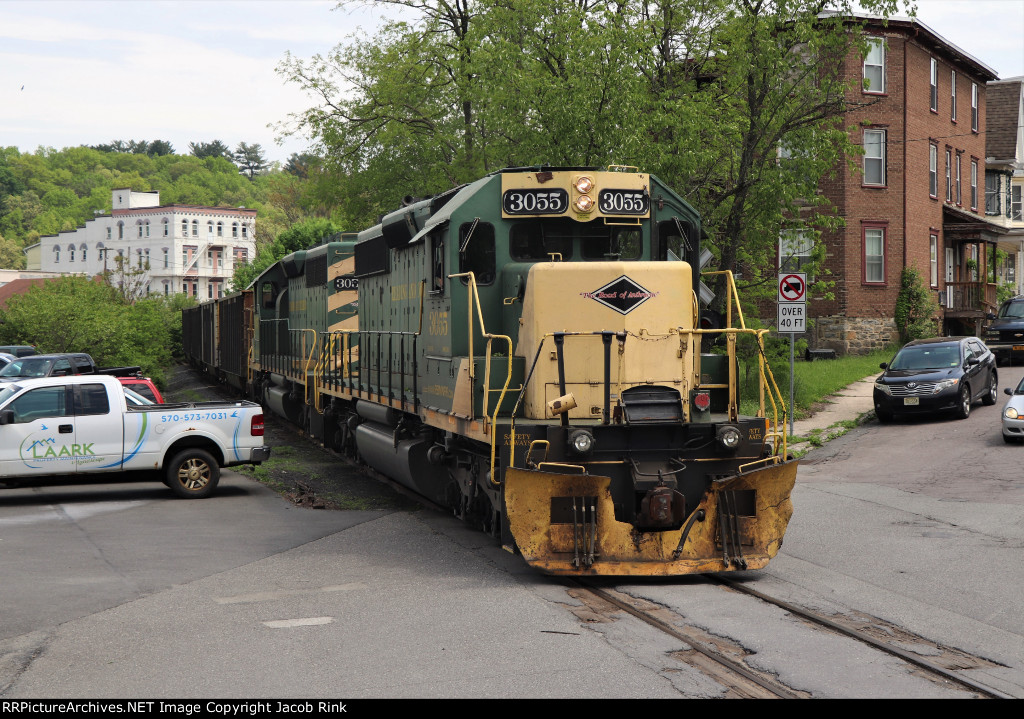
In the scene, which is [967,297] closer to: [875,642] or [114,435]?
[114,435]

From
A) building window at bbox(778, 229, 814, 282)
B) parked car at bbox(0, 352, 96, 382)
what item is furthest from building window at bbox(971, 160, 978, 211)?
parked car at bbox(0, 352, 96, 382)

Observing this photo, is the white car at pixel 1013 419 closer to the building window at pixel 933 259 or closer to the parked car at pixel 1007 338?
the parked car at pixel 1007 338

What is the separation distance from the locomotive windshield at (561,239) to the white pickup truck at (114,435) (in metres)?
6.75

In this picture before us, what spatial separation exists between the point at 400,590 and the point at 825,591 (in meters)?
3.85

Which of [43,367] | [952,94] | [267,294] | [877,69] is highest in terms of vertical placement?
[952,94]

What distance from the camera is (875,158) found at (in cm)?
3600

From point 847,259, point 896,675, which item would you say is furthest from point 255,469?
point 847,259

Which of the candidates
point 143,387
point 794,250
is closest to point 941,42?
point 794,250

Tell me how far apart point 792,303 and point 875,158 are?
18.9 m

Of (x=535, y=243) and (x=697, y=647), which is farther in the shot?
(x=535, y=243)

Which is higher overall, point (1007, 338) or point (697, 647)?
point (1007, 338)

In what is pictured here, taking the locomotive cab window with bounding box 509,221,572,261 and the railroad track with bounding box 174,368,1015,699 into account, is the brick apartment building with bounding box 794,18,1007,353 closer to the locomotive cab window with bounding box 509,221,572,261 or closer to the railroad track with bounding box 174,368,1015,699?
the locomotive cab window with bounding box 509,221,572,261

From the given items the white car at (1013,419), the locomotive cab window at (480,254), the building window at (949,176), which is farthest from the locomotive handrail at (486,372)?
the building window at (949,176)

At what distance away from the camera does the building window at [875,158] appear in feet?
118
